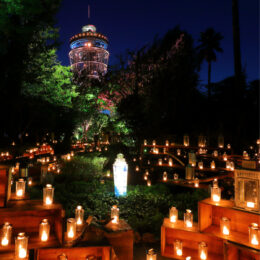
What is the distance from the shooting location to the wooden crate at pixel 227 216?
10.3 feet

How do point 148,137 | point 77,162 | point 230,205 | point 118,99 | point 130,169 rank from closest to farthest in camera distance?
point 230,205 < point 77,162 < point 130,169 < point 148,137 < point 118,99

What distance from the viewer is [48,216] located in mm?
3150

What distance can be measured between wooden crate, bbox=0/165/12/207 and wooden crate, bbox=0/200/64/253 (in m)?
0.12

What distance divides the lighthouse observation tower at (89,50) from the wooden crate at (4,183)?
32844mm

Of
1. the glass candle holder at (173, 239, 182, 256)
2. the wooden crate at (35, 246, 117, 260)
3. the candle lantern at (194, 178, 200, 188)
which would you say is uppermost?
the candle lantern at (194, 178, 200, 188)

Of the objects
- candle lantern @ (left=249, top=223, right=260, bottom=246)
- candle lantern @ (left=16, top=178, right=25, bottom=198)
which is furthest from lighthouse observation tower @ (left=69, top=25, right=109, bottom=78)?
candle lantern @ (left=249, top=223, right=260, bottom=246)

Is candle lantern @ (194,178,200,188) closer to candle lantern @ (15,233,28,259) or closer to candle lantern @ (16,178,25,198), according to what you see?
candle lantern @ (16,178,25,198)

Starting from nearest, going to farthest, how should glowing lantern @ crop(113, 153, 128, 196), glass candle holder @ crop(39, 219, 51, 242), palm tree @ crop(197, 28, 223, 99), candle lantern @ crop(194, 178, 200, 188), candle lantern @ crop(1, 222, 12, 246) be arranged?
candle lantern @ crop(1, 222, 12, 246) < glass candle holder @ crop(39, 219, 51, 242) < candle lantern @ crop(194, 178, 200, 188) < glowing lantern @ crop(113, 153, 128, 196) < palm tree @ crop(197, 28, 223, 99)

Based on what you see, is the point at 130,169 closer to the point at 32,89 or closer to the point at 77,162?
the point at 77,162

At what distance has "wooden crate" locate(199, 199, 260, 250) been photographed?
10.3 feet

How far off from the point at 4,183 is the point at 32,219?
0.67 m

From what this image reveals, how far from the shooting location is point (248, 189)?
3.09 m

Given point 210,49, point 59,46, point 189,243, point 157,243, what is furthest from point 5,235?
point 210,49

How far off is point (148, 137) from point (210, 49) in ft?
67.7
